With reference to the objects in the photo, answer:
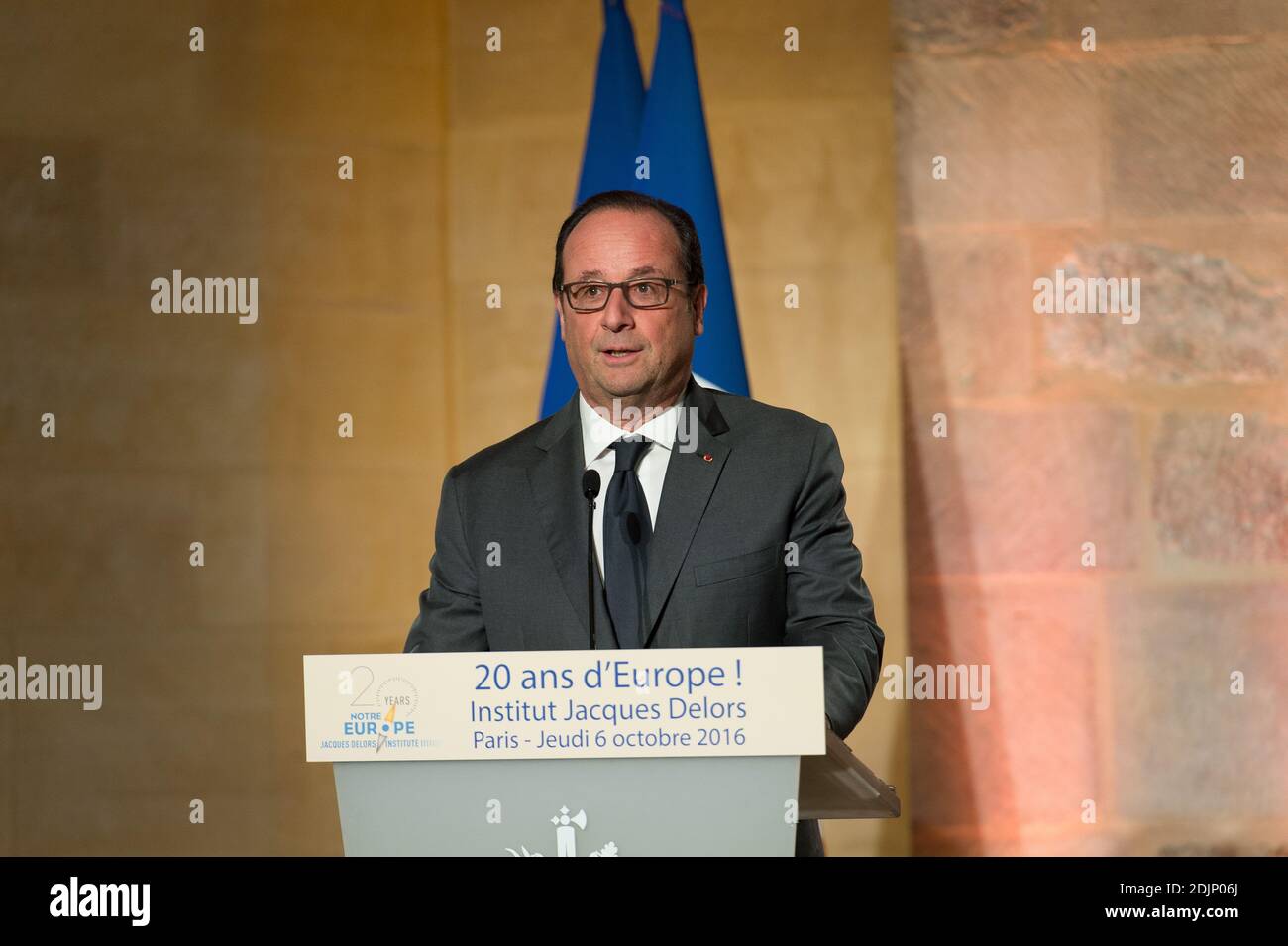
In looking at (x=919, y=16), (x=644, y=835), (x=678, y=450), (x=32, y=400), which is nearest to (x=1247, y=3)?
(x=919, y=16)

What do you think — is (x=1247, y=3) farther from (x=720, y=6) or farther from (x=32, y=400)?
(x=32, y=400)

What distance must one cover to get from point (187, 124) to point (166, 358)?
80cm

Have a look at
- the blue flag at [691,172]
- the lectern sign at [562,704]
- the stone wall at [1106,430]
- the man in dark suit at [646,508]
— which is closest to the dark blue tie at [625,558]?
the man in dark suit at [646,508]

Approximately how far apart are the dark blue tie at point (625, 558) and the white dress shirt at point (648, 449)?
0.11m

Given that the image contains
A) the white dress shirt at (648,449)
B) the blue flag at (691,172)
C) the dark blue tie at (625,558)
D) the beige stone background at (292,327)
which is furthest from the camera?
the beige stone background at (292,327)

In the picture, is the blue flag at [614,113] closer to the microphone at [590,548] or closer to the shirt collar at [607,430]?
the shirt collar at [607,430]

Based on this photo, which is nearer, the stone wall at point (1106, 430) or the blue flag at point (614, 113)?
the blue flag at point (614, 113)

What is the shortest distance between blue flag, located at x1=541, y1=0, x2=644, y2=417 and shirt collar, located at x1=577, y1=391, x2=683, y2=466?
1509mm

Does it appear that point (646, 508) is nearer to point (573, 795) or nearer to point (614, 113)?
point (573, 795)

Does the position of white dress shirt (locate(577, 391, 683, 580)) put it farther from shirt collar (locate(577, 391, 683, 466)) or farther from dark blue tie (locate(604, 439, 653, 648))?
dark blue tie (locate(604, 439, 653, 648))

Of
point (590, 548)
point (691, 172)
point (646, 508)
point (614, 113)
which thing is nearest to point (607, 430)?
point (646, 508)

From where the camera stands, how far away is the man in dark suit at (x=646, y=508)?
2432 millimetres

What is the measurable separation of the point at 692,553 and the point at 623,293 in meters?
0.55

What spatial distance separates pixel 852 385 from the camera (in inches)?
175
